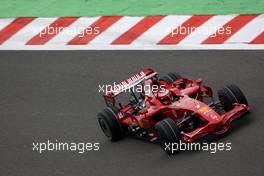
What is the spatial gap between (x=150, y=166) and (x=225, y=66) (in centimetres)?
364

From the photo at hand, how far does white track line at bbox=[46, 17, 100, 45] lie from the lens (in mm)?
16812

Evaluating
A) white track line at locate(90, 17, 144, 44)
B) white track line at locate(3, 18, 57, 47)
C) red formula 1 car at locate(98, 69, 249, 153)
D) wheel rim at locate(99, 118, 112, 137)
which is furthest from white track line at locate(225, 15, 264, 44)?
white track line at locate(3, 18, 57, 47)

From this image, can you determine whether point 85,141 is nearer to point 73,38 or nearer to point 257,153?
point 257,153

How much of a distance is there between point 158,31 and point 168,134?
4877 millimetres

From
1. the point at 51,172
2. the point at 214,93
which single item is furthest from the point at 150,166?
the point at 214,93

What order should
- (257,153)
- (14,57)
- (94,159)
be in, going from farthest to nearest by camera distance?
(14,57), (94,159), (257,153)

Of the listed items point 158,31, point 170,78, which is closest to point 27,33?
point 158,31

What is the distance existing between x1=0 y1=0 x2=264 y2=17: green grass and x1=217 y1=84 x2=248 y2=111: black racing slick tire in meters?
3.95

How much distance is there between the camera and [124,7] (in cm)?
1730

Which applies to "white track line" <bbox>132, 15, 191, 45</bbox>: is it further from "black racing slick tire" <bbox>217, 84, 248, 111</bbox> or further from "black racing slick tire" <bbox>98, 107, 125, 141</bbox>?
"black racing slick tire" <bbox>217, 84, 248, 111</bbox>

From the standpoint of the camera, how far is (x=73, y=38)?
1677 centimetres

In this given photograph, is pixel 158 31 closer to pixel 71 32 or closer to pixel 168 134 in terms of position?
pixel 71 32

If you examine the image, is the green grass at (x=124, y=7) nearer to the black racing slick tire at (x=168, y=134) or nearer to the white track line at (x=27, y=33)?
the white track line at (x=27, y=33)

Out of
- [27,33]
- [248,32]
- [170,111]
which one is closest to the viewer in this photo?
[170,111]
